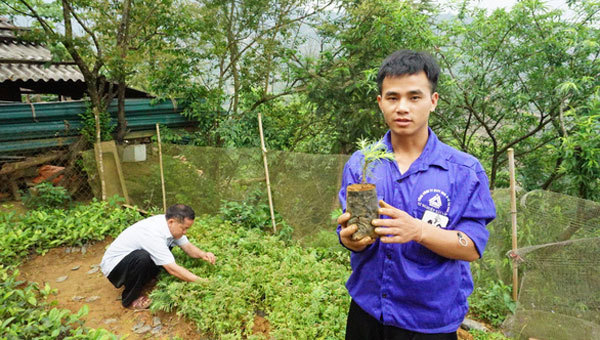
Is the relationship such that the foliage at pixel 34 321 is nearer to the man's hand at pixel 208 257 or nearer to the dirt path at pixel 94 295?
the dirt path at pixel 94 295

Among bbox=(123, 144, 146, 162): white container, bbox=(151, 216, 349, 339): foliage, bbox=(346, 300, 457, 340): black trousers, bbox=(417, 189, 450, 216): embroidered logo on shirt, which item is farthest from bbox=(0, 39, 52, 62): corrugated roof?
bbox=(417, 189, 450, 216): embroidered logo on shirt

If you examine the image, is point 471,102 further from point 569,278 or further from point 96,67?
point 96,67

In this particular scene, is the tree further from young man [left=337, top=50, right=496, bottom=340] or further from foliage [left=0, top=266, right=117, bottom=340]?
foliage [left=0, top=266, right=117, bottom=340]

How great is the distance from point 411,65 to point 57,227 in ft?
20.2

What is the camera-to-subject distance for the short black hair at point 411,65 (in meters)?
1.47

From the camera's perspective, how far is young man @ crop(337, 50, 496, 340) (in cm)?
143

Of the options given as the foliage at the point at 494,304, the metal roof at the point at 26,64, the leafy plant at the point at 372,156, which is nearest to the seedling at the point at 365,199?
the leafy plant at the point at 372,156

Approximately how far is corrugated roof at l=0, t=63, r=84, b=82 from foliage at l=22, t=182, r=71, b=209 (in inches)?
89.8

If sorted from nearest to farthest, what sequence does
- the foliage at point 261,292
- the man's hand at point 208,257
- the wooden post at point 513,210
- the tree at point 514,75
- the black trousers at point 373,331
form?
the black trousers at point 373,331
the foliage at point 261,292
the wooden post at point 513,210
the man's hand at point 208,257
the tree at point 514,75

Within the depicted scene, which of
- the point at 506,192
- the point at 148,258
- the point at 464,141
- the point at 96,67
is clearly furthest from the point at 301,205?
the point at 96,67

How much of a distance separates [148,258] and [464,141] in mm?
5233

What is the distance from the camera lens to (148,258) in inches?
162

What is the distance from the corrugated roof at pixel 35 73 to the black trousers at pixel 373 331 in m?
7.51

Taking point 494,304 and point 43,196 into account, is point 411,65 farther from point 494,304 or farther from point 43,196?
point 43,196
